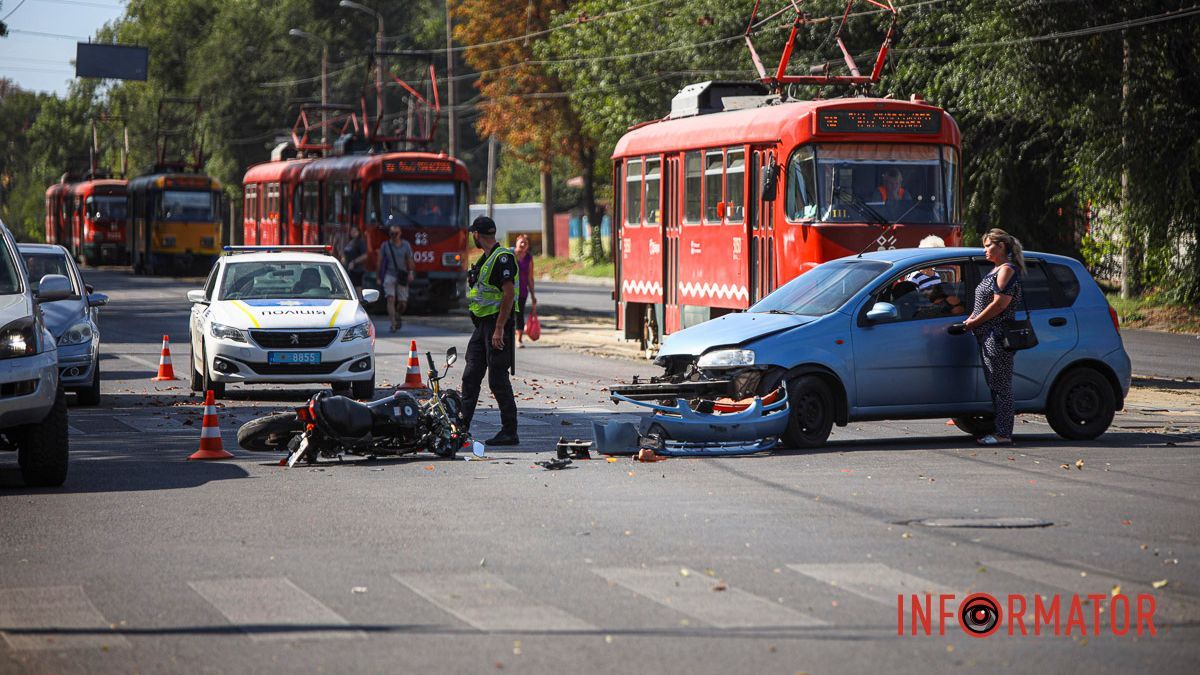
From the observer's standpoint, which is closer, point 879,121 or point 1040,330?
point 1040,330

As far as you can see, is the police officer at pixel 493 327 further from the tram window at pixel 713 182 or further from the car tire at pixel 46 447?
the tram window at pixel 713 182

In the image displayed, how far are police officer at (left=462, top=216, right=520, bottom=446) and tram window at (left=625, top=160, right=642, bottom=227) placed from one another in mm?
11397

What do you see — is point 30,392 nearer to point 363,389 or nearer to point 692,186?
point 363,389

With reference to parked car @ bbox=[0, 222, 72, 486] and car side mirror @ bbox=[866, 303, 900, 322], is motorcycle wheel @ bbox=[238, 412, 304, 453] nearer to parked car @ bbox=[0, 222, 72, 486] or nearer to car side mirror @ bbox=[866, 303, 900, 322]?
parked car @ bbox=[0, 222, 72, 486]

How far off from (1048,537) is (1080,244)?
1198 inches

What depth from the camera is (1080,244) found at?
38750mm

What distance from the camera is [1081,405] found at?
48.6 ft

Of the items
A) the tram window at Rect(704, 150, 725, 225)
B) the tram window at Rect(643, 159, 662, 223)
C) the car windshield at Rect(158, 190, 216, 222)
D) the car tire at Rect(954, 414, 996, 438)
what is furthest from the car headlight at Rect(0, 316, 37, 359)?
the car windshield at Rect(158, 190, 216, 222)

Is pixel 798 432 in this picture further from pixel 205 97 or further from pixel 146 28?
pixel 146 28

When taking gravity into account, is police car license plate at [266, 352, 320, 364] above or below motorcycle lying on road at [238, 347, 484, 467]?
above

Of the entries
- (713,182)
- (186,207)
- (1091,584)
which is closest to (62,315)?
(713,182)

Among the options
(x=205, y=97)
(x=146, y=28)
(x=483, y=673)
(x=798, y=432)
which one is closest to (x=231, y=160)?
(x=205, y=97)

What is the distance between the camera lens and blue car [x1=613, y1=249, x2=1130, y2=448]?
1392cm

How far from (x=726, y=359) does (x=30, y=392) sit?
17.3 feet
